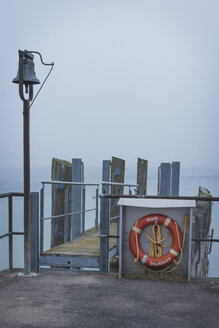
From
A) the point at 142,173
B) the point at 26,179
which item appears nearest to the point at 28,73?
the point at 26,179

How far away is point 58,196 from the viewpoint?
7133mm

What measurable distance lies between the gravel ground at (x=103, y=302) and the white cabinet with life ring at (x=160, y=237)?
0.22 metres

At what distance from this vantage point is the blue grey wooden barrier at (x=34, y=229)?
5559mm

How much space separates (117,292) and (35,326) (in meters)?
1.23

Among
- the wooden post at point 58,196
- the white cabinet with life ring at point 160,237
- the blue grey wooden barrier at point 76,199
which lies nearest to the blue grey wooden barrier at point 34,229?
the white cabinet with life ring at point 160,237

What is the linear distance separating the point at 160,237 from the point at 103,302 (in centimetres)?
126

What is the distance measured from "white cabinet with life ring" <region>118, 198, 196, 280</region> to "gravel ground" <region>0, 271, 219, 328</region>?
0.22 meters

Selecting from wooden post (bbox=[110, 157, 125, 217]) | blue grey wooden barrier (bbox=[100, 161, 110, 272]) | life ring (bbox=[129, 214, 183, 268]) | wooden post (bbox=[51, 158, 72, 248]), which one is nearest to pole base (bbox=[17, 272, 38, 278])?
blue grey wooden barrier (bbox=[100, 161, 110, 272])

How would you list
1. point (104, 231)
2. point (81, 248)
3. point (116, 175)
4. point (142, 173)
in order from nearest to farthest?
point (104, 231), point (81, 248), point (116, 175), point (142, 173)

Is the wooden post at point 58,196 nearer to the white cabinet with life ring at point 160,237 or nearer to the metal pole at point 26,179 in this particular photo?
the metal pole at point 26,179

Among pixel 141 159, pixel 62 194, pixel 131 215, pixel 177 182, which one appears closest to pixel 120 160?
pixel 141 159

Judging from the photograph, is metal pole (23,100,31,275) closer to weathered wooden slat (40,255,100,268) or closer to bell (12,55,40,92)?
bell (12,55,40,92)

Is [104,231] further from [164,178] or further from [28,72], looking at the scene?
[164,178]

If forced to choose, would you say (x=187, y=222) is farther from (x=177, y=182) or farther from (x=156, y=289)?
(x=177, y=182)
